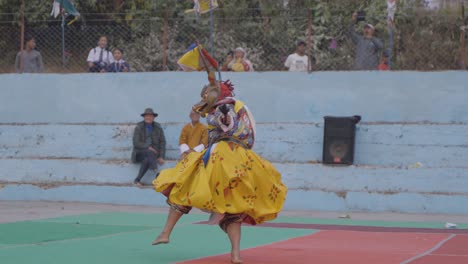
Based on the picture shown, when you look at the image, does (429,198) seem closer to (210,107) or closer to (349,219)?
(349,219)

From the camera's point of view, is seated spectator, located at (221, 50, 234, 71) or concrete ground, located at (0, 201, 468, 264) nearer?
concrete ground, located at (0, 201, 468, 264)

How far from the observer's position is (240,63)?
20406 millimetres

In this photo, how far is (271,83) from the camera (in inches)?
781

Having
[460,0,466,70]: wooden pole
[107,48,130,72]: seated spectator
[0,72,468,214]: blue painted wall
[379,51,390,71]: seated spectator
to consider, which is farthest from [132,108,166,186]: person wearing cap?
[460,0,466,70]: wooden pole

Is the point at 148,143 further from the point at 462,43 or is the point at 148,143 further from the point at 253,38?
the point at 462,43

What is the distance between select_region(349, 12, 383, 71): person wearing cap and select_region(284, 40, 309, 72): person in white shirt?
102 cm

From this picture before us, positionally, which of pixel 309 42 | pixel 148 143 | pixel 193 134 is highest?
pixel 309 42

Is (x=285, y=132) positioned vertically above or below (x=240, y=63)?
below

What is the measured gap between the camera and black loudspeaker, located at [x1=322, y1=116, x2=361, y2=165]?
18.0 meters

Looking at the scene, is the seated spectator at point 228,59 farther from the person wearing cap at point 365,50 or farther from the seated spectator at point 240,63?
the person wearing cap at point 365,50

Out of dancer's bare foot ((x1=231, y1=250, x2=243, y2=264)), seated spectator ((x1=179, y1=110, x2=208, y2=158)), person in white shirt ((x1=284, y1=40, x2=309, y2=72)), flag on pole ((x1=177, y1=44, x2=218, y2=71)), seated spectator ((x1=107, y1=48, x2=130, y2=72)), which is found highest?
flag on pole ((x1=177, y1=44, x2=218, y2=71))

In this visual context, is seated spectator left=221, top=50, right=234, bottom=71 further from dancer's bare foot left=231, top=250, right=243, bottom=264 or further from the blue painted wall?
dancer's bare foot left=231, top=250, right=243, bottom=264

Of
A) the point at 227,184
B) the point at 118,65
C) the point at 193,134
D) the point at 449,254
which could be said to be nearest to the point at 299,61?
the point at 193,134

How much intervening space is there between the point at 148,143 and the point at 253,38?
3.46 m
